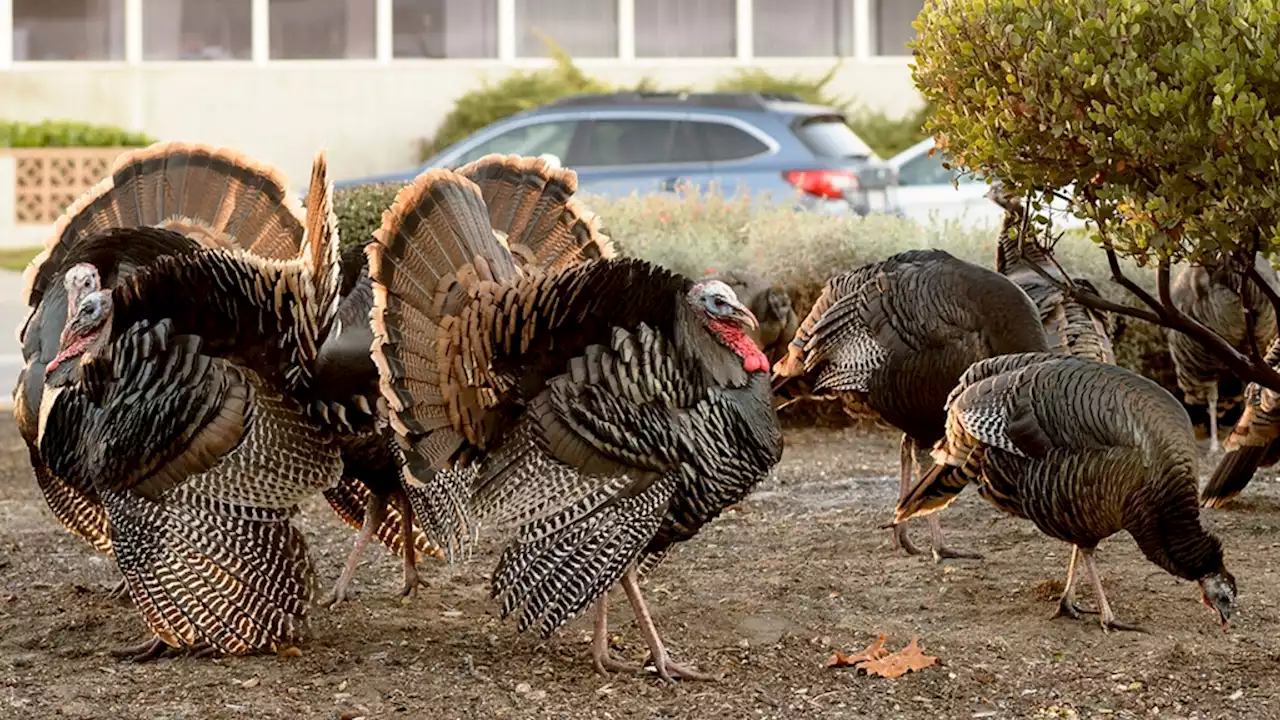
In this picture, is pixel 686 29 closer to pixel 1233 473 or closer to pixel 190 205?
pixel 1233 473

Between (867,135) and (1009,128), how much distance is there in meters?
17.7

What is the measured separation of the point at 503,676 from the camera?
16.5 ft

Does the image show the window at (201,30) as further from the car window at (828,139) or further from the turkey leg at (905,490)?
the turkey leg at (905,490)

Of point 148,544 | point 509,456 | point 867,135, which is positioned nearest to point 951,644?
point 509,456

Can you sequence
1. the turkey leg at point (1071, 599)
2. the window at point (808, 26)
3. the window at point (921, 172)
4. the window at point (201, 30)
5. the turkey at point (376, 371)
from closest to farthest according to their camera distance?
1. the turkey at point (376, 371)
2. the turkey leg at point (1071, 599)
3. the window at point (921, 172)
4. the window at point (201, 30)
5. the window at point (808, 26)

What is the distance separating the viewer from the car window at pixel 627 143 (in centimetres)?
1595

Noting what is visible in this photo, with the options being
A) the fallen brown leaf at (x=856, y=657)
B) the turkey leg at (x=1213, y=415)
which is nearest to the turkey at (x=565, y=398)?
the fallen brown leaf at (x=856, y=657)

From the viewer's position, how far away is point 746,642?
5.37m

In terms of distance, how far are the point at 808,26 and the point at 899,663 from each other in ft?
67.0

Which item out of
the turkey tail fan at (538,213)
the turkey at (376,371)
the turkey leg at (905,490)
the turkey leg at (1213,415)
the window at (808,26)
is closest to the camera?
the turkey at (376,371)

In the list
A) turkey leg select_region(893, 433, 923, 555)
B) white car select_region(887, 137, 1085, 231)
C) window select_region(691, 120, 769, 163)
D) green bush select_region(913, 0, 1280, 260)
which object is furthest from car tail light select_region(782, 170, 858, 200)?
green bush select_region(913, 0, 1280, 260)

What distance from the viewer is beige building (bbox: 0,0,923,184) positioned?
901 inches

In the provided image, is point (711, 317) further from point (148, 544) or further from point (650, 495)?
point (148, 544)

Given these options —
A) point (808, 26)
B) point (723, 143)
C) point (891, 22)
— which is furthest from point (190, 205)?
point (891, 22)
